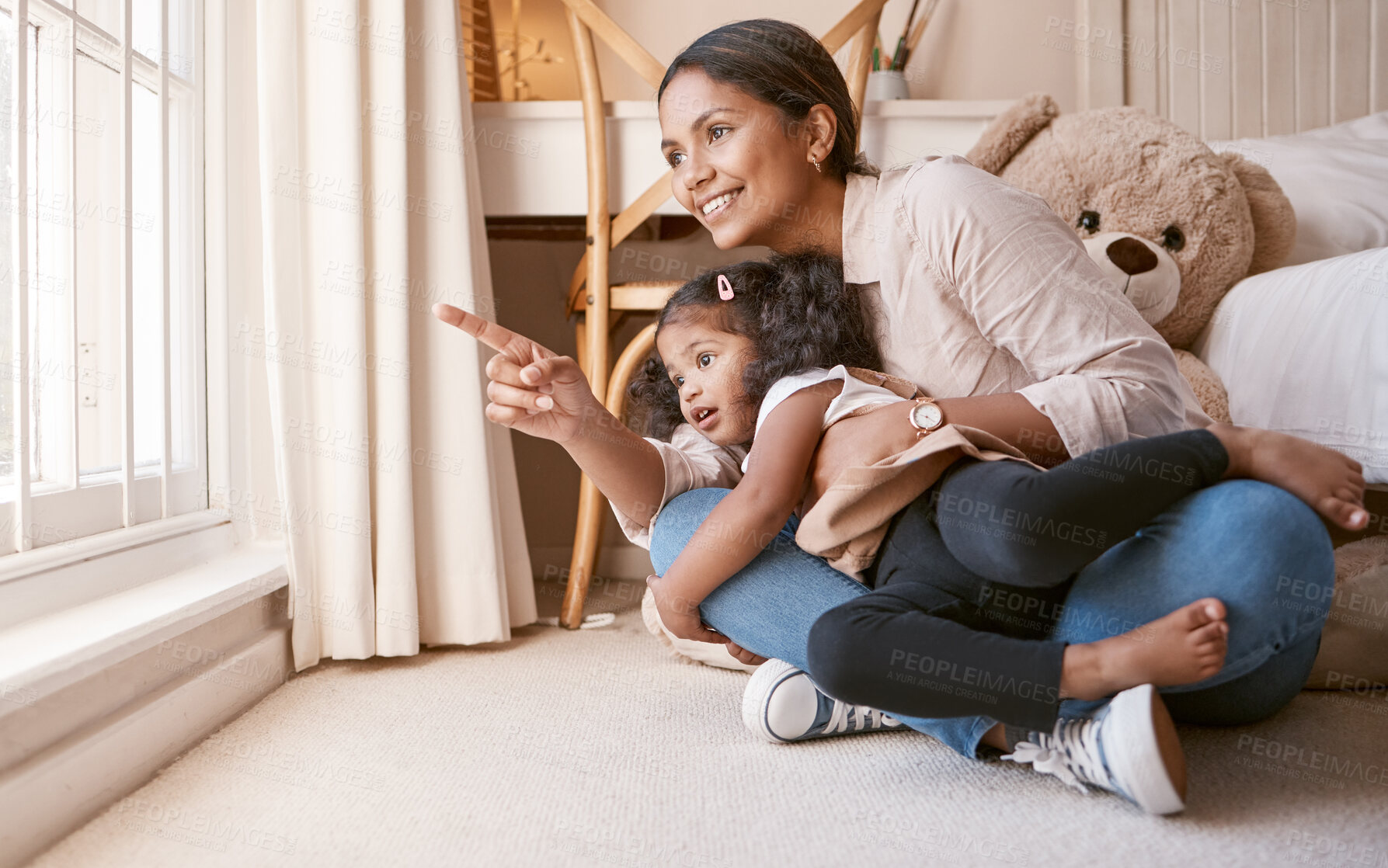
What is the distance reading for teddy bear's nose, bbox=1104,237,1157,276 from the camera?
1274mm

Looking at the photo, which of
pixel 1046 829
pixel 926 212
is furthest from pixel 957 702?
pixel 926 212

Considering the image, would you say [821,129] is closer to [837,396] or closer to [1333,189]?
[837,396]

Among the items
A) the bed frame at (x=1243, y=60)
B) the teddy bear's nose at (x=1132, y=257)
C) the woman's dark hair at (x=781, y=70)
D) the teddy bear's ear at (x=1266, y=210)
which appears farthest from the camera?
the bed frame at (x=1243, y=60)

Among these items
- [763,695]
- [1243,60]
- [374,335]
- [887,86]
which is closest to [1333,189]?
[1243,60]

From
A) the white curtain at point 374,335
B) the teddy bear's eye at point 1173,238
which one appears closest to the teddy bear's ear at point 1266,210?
the teddy bear's eye at point 1173,238

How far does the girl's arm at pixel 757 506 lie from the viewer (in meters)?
0.85

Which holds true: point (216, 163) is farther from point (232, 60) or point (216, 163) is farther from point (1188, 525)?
point (1188, 525)

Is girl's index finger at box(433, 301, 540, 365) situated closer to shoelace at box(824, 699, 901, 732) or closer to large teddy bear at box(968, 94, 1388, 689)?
shoelace at box(824, 699, 901, 732)

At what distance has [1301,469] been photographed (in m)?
0.70

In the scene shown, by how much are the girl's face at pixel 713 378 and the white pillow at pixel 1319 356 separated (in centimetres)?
69

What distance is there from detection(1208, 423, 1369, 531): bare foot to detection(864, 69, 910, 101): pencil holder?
1.17 m

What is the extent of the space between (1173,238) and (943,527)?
875 mm

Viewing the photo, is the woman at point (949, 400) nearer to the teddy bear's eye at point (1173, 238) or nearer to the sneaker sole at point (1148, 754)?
the sneaker sole at point (1148, 754)

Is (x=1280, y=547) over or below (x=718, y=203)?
below
